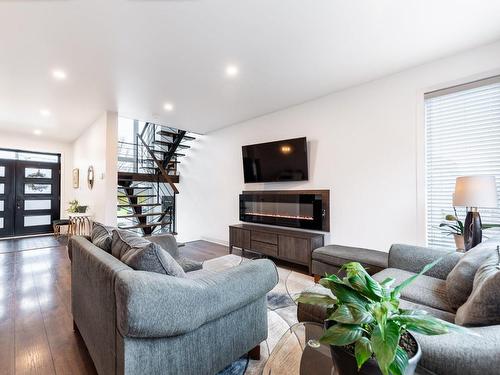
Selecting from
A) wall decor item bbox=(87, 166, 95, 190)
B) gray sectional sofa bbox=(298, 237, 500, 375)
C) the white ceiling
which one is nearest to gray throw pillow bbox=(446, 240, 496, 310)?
gray sectional sofa bbox=(298, 237, 500, 375)

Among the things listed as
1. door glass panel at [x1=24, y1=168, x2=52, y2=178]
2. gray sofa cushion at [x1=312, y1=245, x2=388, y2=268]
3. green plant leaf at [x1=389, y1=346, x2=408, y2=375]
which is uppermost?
door glass panel at [x1=24, y1=168, x2=52, y2=178]

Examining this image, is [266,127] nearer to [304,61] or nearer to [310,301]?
[304,61]

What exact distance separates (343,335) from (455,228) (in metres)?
2.71

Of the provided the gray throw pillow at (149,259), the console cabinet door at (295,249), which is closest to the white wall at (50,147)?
the console cabinet door at (295,249)

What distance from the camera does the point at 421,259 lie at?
218cm

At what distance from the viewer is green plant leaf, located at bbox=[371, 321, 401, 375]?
1.84 feet

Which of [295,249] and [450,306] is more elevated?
[450,306]

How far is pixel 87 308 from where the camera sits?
1610 millimetres

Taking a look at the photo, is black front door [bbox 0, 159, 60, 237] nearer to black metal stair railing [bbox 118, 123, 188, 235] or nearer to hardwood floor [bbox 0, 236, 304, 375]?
black metal stair railing [bbox 118, 123, 188, 235]

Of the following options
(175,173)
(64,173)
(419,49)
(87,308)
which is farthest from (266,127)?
(64,173)

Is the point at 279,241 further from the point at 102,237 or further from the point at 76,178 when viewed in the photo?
the point at 76,178

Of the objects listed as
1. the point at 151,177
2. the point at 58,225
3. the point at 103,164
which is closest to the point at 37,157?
the point at 58,225

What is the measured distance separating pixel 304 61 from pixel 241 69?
2.50 feet

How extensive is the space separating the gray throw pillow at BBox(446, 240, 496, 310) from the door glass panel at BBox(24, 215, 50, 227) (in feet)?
28.7
